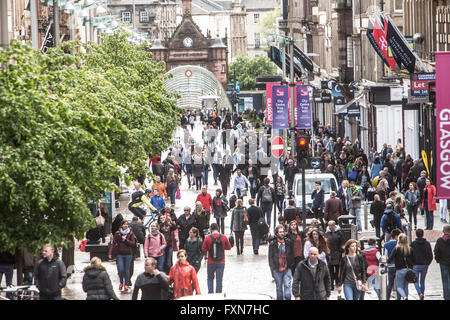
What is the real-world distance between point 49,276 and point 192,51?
130714mm

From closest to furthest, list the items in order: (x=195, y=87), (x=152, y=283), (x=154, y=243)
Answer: (x=152, y=283) → (x=154, y=243) → (x=195, y=87)

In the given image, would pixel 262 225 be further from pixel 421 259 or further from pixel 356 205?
pixel 421 259

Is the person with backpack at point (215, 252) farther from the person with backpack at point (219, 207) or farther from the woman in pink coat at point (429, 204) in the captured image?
the woman in pink coat at point (429, 204)

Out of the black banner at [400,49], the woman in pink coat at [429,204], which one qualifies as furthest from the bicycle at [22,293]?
the black banner at [400,49]

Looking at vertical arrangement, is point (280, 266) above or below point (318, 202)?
below

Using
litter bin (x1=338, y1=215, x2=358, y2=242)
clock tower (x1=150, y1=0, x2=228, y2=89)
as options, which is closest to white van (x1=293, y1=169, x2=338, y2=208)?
litter bin (x1=338, y1=215, x2=358, y2=242)

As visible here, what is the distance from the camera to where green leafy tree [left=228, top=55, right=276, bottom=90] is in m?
145

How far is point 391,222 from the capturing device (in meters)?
23.2

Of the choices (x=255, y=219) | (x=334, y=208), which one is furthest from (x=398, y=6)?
(x=255, y=219)

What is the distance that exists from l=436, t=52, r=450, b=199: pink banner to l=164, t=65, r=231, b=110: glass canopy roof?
343 feet

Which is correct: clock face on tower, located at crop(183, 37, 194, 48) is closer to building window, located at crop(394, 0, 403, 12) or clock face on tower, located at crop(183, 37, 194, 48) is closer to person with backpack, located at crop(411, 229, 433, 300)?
building window, located at crop(394, 0, 403, 12)

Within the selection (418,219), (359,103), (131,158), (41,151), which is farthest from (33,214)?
(359,103)

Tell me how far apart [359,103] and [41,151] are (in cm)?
4186
